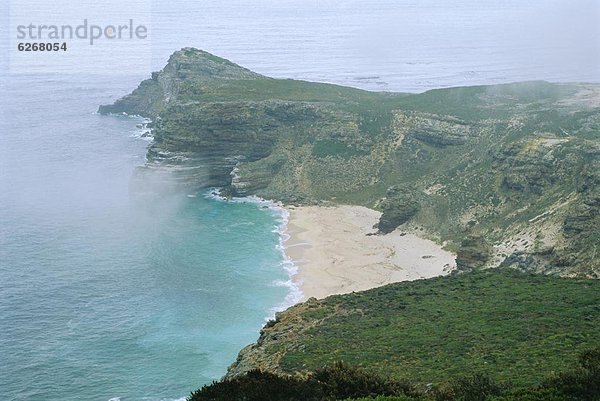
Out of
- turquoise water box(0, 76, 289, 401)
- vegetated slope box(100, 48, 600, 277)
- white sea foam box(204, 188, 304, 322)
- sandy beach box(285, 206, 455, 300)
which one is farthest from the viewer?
vegetated slope box(100, 48, 600, 277)

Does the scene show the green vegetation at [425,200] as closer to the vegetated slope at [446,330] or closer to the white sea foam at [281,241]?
the vegetated slope at [446,330]

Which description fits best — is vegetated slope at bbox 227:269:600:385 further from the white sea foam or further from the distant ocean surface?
the white sea foam

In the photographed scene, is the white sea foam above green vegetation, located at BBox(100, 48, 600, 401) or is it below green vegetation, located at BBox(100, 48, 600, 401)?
below

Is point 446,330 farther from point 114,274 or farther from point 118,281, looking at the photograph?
point 114,274

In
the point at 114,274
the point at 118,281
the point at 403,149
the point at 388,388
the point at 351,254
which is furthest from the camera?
the point at 403,149

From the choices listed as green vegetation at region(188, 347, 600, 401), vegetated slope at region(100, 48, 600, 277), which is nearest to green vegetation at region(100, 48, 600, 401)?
green vegetation at region(188, 347, 600, 401)

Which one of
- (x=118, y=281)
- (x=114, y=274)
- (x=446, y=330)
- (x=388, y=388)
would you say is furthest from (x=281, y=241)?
(x=388, y=388)
